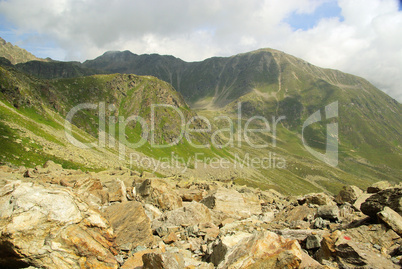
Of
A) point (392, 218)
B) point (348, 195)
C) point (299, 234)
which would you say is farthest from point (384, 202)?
point (348, 195)

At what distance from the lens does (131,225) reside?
1318cm

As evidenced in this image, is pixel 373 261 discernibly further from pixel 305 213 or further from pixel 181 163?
pixel 181 163

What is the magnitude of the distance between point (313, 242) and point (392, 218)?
477 cm

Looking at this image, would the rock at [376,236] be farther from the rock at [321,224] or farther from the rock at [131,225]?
the rock at [131,225]

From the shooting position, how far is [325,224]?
14.9 meters

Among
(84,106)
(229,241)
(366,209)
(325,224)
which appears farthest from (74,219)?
(84,106)

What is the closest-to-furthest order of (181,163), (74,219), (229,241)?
1. (74,219)
2. (229,241)
3. (181,163)

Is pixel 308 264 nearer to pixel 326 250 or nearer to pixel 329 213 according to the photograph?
pixel 326 250

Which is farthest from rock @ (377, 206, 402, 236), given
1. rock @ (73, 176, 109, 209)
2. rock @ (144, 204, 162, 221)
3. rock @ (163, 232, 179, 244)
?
rock @ (73, 176, 109, 209)

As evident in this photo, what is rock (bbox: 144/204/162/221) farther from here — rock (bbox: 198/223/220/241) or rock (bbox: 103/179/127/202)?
rock (bbox: 198/223/220/241)

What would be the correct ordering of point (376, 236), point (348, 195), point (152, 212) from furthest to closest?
point (348, 195) → point (152, 212) → point (376, 236)

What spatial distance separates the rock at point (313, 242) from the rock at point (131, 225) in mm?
8493

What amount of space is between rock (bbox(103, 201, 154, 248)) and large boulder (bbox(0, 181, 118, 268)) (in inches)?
74.6

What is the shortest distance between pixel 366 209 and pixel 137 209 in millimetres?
14315
